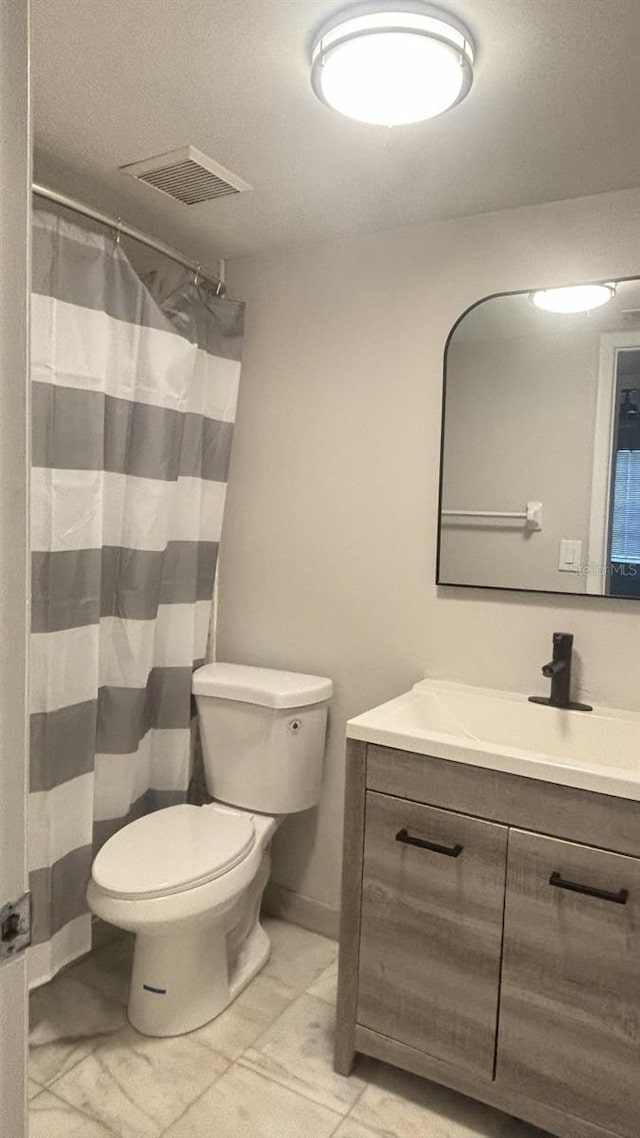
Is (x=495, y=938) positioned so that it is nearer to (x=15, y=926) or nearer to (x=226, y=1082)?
(x=226, y=1082)

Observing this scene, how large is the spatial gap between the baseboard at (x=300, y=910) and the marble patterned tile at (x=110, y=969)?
47 cm

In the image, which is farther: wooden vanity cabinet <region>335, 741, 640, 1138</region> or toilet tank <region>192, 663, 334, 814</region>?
toilet tank <region>192, 663, 334, 814</region>

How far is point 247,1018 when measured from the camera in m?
2.01

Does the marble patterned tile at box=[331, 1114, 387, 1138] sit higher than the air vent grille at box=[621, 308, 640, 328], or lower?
lower

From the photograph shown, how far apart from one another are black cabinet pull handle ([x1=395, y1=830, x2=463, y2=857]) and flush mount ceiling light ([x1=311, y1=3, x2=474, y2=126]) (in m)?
1.50

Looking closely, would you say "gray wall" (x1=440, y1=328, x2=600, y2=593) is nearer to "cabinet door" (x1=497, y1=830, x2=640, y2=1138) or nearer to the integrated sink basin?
the integrated sink basin

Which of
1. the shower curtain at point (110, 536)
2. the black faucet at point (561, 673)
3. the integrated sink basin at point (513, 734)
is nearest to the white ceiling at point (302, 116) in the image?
the shower curtain at point (110, 536)

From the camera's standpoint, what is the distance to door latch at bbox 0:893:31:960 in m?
0.64

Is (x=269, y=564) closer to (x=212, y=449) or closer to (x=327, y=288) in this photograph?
(x=212, y=449)

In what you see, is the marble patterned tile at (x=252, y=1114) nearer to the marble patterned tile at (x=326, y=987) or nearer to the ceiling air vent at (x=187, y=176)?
the marble patterned tile at (x=326, y=987)

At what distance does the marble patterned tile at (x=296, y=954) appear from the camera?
2.19 meters

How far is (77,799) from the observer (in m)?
2.00

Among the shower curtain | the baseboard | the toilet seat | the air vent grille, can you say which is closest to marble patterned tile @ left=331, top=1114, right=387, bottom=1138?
the toilet seat

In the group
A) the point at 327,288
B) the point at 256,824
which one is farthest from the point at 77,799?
the point at 327,288
